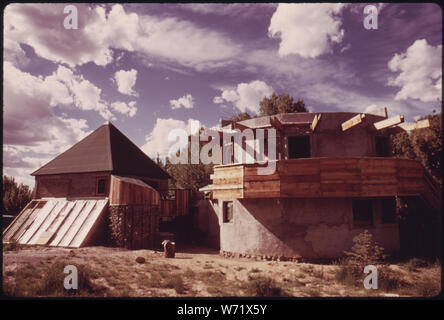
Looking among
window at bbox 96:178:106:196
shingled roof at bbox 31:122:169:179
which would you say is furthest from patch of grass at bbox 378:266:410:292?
window at bbox 96:178:106:196

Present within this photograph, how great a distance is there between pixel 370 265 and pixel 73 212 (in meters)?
18.4

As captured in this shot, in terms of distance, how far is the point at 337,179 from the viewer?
521 inches

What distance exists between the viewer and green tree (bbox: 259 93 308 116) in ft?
126

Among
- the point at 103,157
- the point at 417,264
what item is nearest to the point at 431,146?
the point at 417,264

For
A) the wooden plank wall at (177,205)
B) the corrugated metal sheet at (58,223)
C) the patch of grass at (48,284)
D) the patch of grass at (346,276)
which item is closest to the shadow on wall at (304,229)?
the patch of grass at (346,276)

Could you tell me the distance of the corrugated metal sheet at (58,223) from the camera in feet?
51.2

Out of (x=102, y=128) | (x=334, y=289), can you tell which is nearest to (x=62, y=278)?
(x=334, y=289)

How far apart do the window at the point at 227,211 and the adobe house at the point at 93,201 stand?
514 centimetres

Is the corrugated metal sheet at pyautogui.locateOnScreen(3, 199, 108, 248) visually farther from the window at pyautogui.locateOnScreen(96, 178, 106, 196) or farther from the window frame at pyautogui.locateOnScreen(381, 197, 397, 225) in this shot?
the window frame at pyautogui.locateOnScreen(381, 197, 397, 225)

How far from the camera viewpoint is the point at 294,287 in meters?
9.62

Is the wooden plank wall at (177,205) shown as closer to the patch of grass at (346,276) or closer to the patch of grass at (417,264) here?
the patch of grass at (346,276)

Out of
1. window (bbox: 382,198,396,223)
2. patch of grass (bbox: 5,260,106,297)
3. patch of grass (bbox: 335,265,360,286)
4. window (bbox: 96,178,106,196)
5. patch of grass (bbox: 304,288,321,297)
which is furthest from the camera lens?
window (bbox: 96,178,106,196)

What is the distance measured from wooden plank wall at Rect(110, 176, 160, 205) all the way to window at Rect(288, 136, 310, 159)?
10.2 metres

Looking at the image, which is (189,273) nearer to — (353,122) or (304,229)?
(304,229)
